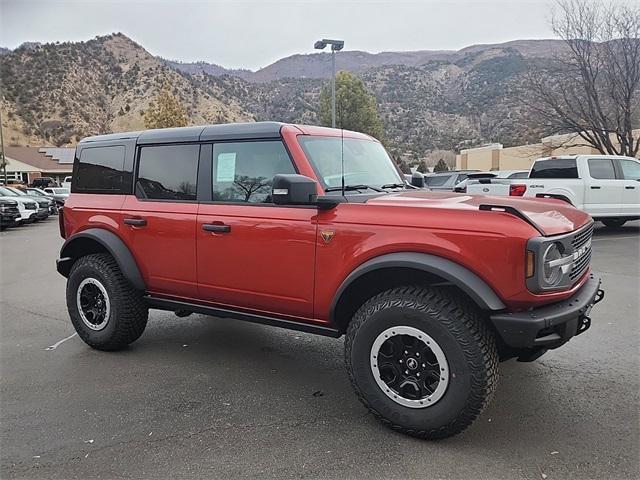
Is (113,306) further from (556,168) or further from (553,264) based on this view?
(556,168)

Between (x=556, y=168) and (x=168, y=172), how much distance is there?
10.9m

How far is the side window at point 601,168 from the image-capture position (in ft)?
40.7

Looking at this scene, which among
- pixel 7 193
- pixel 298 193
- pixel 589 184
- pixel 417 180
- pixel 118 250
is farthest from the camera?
pixel 7 193

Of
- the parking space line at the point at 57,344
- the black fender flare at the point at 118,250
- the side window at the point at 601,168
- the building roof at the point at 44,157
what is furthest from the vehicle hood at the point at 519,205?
the building roof at the point at 44,157

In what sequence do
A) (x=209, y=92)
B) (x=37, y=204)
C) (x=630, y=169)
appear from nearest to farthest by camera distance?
(x=630, y=169) < (x=37, y=204) < (x=209, y=92)

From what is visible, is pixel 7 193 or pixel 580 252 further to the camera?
pixel 7 193

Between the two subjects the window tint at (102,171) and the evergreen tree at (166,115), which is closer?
the window tint at (102,171)

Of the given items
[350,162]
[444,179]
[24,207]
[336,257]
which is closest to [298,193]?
[336,257]

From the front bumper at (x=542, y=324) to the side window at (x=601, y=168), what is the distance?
35.1ft

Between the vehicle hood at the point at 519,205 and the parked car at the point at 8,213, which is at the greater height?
the vehicle hood at the point at 519,205

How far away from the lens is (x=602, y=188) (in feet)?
40.7

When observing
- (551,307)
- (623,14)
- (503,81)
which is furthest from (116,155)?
(503,81)

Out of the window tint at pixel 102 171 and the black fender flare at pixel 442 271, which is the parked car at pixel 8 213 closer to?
the window tint at pixel 102 171

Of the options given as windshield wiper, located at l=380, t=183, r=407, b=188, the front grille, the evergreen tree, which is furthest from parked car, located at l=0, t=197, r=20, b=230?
the evergreen tree
